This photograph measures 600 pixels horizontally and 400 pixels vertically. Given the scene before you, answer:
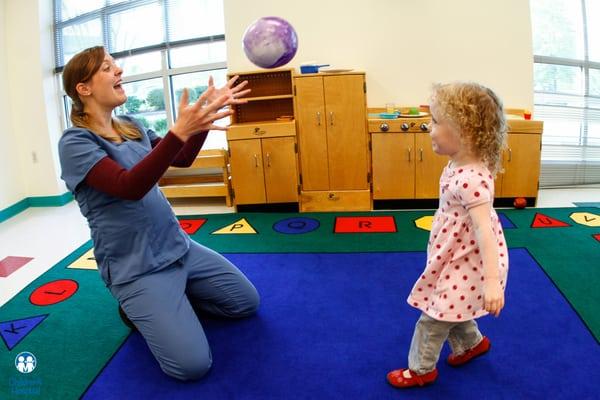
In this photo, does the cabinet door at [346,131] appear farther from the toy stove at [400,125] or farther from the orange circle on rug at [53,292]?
the orange circle on rug at [53,292]

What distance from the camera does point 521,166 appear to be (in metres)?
3.67

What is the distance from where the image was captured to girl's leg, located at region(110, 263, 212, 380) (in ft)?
5.88

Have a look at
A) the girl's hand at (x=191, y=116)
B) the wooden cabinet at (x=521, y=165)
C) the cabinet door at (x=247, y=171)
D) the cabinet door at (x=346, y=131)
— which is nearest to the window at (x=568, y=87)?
the wooden cabinet at (x=521, y=165)

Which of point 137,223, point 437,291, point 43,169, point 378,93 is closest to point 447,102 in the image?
point 437,291

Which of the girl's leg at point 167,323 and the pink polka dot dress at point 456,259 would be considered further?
the girl's leg at point 167,323

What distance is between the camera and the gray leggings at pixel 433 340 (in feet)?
5.16

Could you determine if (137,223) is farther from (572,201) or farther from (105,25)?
(105,25)

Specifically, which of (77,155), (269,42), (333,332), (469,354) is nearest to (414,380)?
(469,354)

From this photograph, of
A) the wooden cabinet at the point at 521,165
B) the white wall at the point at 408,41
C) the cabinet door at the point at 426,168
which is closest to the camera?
the wooden cabinet at the point at 521,165

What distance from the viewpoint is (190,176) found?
15.1 ft

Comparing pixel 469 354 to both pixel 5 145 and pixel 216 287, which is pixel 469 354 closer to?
pixel 216 287

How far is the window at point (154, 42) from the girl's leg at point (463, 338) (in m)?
3.50

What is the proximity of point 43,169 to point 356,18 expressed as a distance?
137 inches

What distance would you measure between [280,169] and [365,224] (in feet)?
2.97
